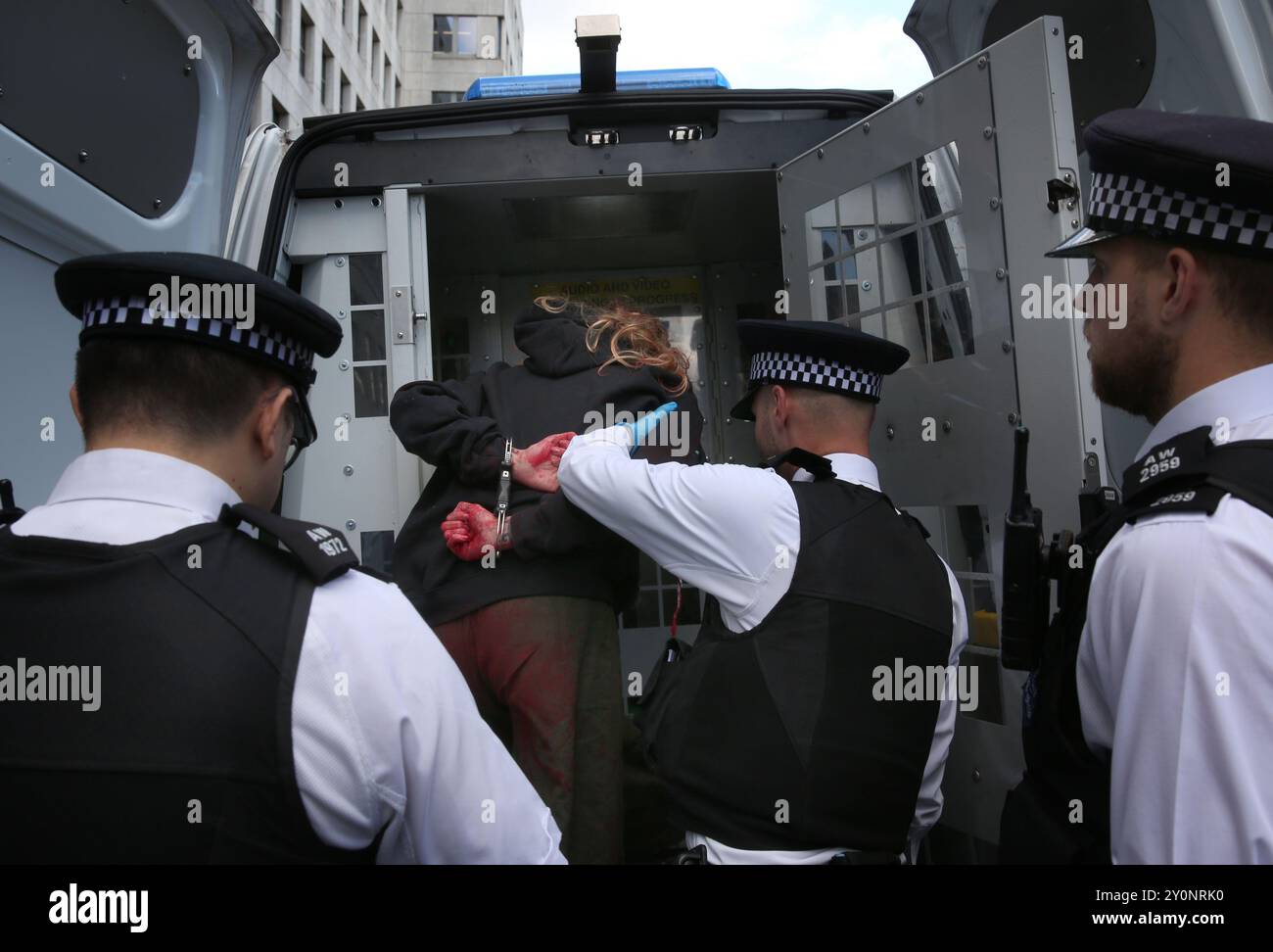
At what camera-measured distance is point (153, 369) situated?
1157 millimetres

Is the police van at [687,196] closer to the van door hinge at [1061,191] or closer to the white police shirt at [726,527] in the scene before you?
the van door hinge at [1061,191]

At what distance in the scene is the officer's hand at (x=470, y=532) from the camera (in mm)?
2406

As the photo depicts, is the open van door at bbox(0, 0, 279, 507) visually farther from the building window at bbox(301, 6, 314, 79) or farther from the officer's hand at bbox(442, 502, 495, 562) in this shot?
the building window at bbox(301, 6, 314, 79)

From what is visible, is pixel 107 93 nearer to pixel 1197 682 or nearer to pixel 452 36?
pixel 1197 682

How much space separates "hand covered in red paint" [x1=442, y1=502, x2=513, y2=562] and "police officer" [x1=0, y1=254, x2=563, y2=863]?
114 cm

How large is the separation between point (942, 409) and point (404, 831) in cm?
177

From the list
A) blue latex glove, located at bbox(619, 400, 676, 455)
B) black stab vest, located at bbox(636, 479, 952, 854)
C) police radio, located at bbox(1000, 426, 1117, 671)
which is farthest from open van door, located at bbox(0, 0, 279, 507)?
police radio, located at bbox(1000, 426, 1117, 671)

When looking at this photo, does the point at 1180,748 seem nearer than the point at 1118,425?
Yes

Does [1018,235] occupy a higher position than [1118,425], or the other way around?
[1018,235]

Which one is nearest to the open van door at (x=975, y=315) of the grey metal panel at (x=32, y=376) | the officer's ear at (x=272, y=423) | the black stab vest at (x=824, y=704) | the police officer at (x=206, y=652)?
the black stab vest at (x=824, y=704)

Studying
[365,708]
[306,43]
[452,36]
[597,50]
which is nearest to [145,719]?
[365,708]
